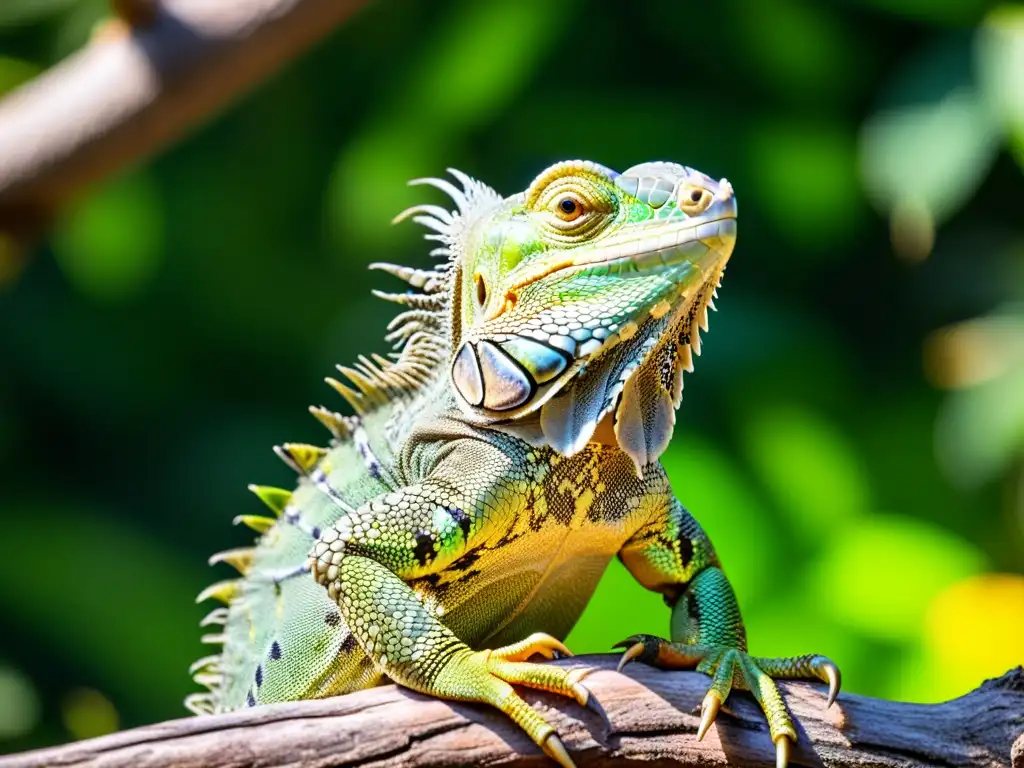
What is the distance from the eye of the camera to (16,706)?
6199 millimetres

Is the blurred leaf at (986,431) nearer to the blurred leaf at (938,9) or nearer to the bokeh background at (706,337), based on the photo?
the bokeh background at (706,337)

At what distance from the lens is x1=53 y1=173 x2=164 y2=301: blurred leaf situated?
7418 mm

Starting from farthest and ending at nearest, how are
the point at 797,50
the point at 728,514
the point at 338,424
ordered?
the point at 797,50 < the point at 728,514 < the point at 338,424

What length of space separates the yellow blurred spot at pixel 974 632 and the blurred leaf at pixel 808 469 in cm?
79

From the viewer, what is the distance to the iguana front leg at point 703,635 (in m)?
2.46

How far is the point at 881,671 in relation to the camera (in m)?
4.88

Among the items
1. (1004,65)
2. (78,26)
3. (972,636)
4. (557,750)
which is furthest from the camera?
(78,26)

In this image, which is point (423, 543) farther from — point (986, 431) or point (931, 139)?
point (931, 139)

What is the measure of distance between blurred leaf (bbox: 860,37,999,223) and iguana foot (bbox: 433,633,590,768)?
3.89 m

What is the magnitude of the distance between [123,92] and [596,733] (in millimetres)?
3063

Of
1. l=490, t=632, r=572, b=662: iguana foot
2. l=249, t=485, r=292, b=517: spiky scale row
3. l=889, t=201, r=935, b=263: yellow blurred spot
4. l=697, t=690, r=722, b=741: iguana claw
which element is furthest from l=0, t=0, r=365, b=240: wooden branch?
l=697, t=690, r=722, b=741: iguana claw

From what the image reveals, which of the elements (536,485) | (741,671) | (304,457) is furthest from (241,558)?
(741,671)

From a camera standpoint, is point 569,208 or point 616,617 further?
point 616,617

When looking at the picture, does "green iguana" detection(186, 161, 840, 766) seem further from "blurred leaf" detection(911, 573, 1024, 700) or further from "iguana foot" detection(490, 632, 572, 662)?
"blurred leaf" detection(911, 573, 1024, 700)
